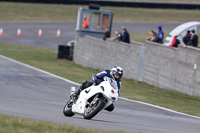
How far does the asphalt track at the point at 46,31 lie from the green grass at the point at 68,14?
215cm

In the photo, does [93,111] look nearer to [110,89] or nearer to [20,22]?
[110,89]

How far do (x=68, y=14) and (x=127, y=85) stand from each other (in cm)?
3432

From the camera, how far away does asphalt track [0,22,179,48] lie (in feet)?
126

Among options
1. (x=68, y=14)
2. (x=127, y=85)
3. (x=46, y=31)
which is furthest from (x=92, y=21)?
(x=68, y=14)

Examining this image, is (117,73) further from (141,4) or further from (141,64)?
(141,4)

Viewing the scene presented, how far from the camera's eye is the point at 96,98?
9.88 meters

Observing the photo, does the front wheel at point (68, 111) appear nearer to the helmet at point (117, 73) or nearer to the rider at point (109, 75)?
the rider at point (109, 75)

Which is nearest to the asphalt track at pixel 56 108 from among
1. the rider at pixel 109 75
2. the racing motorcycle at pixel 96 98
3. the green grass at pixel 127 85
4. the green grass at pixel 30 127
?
the racing motorcycle at pixel 96 98

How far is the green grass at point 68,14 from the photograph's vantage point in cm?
5091

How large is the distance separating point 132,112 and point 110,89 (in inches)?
145

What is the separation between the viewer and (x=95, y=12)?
30.7 m

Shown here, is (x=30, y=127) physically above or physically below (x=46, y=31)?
above

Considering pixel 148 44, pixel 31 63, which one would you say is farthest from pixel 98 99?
pixel 31 63

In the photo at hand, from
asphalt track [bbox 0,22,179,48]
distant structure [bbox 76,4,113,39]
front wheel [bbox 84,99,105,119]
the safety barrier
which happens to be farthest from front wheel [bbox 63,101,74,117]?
the safety barrier
